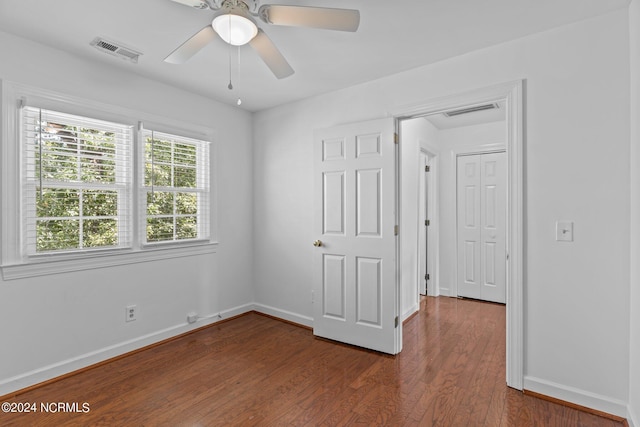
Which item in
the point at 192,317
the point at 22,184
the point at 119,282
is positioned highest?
the point at 22,184

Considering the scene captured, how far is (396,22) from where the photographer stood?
210cm

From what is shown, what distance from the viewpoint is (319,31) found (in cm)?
220

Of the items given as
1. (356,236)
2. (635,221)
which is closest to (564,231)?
(635,221)

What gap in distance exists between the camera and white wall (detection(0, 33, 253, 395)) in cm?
231

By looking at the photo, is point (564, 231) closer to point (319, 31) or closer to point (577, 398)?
point (577, 398)

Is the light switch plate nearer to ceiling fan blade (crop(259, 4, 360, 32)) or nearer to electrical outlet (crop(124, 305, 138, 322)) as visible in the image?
ceiling fan blade (crop(259, 4, 360, 32))

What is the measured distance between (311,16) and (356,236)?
194 cm

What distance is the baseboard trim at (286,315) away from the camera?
11.7 ft

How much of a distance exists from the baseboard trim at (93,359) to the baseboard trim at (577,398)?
3.01m

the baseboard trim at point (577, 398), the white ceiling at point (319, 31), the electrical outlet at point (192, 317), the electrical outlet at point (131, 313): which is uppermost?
the white ceiling at point (319, 31)

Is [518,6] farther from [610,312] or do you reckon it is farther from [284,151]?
[284,151]

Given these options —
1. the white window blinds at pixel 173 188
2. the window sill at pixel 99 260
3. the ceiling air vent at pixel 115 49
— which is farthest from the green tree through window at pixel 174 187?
the ceiling air vent at pixel 115 49

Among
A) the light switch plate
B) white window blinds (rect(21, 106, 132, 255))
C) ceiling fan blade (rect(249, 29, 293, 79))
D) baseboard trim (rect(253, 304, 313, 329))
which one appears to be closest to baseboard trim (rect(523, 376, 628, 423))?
the light switch plate

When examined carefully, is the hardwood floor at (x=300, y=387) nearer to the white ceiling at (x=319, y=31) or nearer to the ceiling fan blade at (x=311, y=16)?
the ceiling fan blade at (x=311, y=16)
